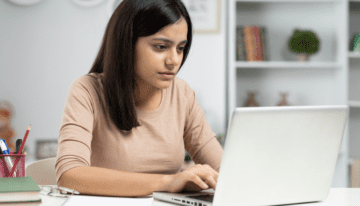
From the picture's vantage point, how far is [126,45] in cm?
112

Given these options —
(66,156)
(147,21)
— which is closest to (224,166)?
(66,156)

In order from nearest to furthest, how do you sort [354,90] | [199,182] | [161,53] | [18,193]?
[18,193], [199,182], [161,53], [354,90]

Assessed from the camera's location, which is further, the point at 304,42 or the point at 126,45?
the point at 304,42

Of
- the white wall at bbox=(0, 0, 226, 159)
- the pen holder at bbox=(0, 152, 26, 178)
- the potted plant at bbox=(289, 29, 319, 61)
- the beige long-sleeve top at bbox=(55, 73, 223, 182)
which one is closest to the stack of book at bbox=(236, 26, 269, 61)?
the potted plant at bbox=(289, 29, 319, 61)

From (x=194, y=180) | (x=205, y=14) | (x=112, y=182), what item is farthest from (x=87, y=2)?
(x=194, y=180)

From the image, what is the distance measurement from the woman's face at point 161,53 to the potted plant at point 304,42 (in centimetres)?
161

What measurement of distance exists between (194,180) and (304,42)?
1997mm

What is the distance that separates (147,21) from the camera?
3.60ft

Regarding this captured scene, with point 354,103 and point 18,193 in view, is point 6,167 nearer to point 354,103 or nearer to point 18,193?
point 18,193

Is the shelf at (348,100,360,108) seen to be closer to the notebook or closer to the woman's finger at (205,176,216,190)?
the woman's finger at (205,176,216,190)

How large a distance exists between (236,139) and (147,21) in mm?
559

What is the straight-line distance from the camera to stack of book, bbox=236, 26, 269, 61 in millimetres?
2514

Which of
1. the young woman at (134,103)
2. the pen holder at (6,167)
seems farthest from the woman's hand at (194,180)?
the pen holder at (6,167)

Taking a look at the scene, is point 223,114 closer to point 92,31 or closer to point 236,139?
point 92,31
